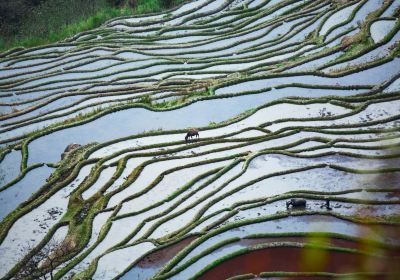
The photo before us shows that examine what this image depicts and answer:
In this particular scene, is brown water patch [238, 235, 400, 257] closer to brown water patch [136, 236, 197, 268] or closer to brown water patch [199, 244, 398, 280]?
brown water patch [199, 244, 398, 280]

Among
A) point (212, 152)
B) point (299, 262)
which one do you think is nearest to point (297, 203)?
point (299, 262)

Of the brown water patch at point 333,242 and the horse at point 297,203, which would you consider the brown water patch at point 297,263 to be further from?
the horse at point 297,203

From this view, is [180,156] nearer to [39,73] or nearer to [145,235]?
[145,235]

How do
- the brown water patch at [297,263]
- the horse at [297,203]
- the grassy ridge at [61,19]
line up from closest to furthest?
the brown water patch at [297,263]
the horse at [297,203]
the grassy ridge at [61,19]

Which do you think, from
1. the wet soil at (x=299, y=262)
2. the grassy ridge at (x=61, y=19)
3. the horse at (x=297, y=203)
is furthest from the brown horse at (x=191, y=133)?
the grassy ridge at (x=61, y=19)

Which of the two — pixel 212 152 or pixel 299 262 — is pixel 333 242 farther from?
pixel 212 152

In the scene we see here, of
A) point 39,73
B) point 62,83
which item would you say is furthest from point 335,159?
point 39,73
